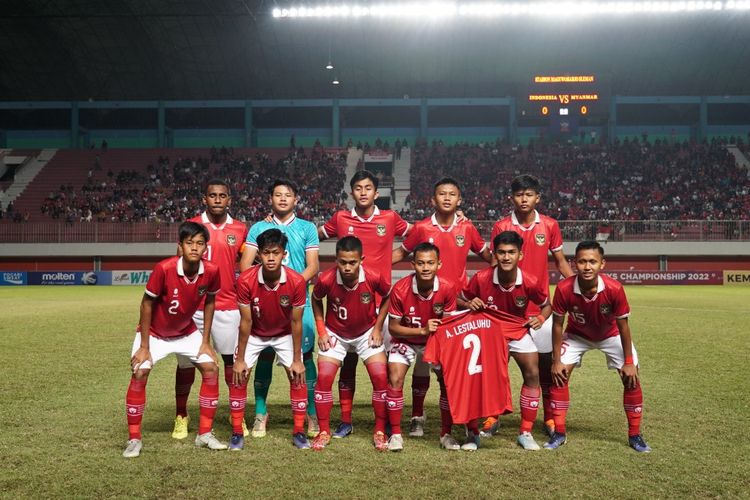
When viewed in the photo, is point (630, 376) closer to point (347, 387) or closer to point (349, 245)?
point (347, 387)

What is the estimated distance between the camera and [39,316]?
53.2ft

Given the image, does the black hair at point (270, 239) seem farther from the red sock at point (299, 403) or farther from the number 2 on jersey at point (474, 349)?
the number 2 on jersey at point (474, 349)

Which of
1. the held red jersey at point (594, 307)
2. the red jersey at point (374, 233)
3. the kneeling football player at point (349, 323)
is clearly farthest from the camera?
the red jersey at point (374, 233)

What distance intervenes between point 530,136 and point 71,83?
32049 millimetres

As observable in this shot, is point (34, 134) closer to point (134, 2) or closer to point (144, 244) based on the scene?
point (134, 2)

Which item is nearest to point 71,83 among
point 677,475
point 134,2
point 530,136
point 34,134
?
point 34,134

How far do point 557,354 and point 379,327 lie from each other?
1.57 m

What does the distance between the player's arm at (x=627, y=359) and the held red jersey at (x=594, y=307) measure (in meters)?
0.08

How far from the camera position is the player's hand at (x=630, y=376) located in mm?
5352

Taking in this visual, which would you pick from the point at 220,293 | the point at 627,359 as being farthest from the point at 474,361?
the point at 220,293

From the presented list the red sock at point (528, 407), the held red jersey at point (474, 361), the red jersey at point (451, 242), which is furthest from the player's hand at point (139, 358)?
the red sock at point (528, 407)

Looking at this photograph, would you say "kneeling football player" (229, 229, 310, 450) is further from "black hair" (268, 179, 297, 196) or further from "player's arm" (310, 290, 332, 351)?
"black hair" (268, 179, 297, 196)

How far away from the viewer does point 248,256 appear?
606cm

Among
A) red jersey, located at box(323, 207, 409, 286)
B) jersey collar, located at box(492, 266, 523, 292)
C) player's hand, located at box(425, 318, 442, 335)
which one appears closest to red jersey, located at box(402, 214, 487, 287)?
red jersey, located at box(323, 207, 409, 286)
